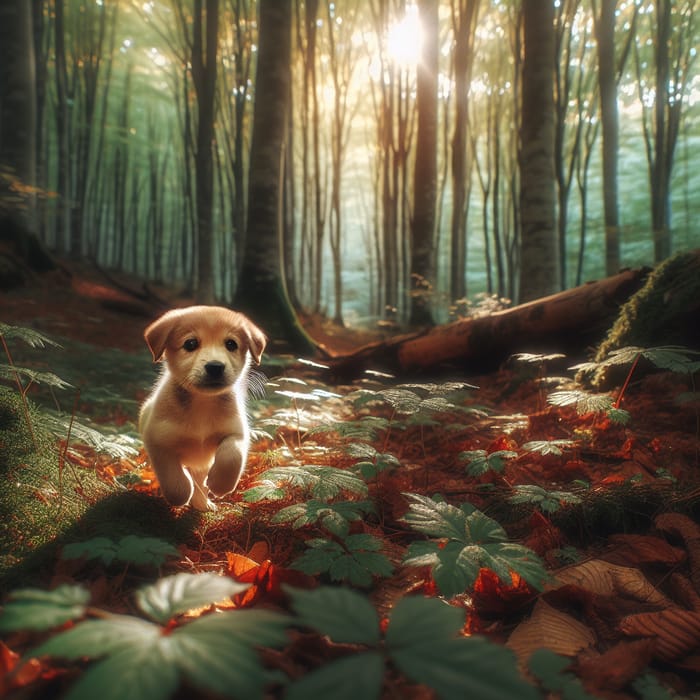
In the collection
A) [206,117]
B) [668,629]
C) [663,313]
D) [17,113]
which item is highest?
[206,117]

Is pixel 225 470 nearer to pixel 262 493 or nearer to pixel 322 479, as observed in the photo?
pixel 262 493

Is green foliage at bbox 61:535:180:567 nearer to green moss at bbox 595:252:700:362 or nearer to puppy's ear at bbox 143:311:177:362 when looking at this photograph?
puppy's ear at bbox 143:311:177:362

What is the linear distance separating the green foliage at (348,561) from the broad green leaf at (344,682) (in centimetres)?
78

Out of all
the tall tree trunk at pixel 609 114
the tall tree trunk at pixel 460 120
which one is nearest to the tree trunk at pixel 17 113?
the tall tree trunk at pixel 460 120

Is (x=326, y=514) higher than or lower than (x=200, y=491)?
higher

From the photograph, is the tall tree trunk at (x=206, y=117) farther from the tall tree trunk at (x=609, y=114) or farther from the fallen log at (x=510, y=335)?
the tall tree trunk at (x=609, y=114)

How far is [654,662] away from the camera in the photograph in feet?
4.29

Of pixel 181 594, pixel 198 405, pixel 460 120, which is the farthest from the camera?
pixel 460 120

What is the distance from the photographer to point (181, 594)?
1001mm

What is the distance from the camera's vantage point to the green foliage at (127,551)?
1.35 meters

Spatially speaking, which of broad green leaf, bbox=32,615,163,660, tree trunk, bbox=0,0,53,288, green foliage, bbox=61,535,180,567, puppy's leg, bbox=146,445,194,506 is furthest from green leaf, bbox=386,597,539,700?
tree trunk, bbox=0,0,53,288

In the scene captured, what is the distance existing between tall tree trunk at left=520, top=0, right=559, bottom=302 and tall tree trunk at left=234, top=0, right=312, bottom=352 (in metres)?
4.12

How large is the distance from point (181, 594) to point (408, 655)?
518 mm

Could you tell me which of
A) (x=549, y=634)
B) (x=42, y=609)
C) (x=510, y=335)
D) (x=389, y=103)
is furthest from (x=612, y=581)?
(x=389, y=103)
